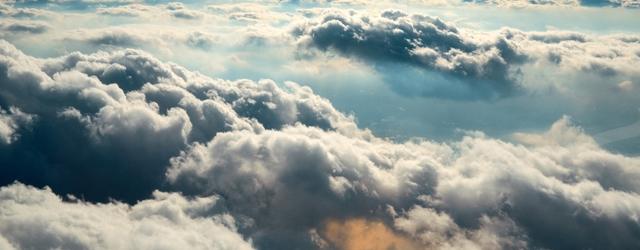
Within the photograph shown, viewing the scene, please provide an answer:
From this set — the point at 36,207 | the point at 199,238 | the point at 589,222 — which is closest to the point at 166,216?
the point at 199,238

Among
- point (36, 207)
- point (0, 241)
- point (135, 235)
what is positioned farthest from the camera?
point (36, 207)

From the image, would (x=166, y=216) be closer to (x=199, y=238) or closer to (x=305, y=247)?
(x=199, y=238)

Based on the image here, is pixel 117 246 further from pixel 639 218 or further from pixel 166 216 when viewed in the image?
pixel 639 218

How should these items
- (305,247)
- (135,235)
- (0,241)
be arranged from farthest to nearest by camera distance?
(305,247) < (135,235) < (0,241)

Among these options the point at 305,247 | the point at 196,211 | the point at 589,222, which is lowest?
the point at 305,247

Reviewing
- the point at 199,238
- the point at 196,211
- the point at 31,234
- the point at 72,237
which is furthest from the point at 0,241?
the point at 196,211

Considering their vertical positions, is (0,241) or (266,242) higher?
(0,241)

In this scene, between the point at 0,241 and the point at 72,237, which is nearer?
the point at 0,241

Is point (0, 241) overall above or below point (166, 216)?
above

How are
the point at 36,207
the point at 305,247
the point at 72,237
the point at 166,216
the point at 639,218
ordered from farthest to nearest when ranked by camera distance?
the point at 305,247, the point at 639,218, the point at 166,216, the point at 36,207, the point at 72,237
